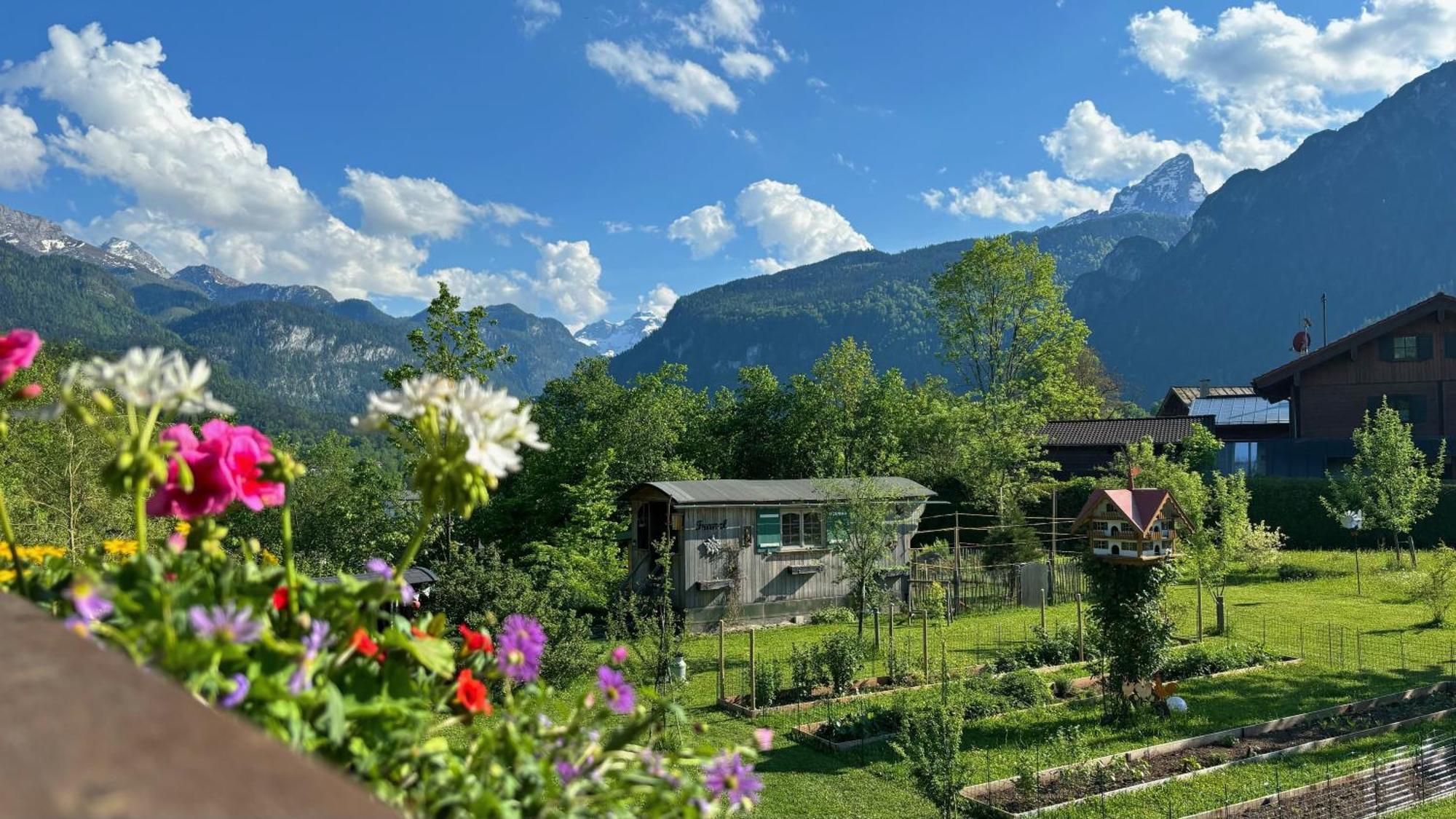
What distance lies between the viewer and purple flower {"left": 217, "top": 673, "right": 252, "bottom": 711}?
113cm

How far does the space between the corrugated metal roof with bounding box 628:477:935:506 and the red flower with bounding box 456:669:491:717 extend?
1876 cm

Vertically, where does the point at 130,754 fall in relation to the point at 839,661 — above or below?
above

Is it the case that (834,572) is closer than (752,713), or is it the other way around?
(752,713)

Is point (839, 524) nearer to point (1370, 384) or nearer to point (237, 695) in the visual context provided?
point (237, 695)

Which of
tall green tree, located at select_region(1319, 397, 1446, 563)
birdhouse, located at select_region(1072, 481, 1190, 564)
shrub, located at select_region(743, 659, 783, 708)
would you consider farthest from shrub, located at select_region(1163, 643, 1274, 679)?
tall green tree, located at select_region(1319, 397, 1446, 563)

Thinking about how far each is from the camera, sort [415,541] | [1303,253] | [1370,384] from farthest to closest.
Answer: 1. [1303,253]
2. [1370,384]
3. [415,541]

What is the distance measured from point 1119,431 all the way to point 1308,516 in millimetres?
10942

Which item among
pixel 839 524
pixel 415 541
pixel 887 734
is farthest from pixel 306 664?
pixel 839 524

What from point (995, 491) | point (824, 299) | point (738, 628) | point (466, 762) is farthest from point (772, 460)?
point (824, 299)

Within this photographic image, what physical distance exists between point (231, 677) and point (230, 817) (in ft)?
2.03

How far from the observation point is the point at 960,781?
30.2ft

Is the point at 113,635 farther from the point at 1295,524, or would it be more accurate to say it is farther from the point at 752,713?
the point at 1295,524

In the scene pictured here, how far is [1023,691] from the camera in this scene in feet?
44.6

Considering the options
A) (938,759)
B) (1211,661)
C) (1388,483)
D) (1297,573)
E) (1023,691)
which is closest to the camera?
(938,759)
